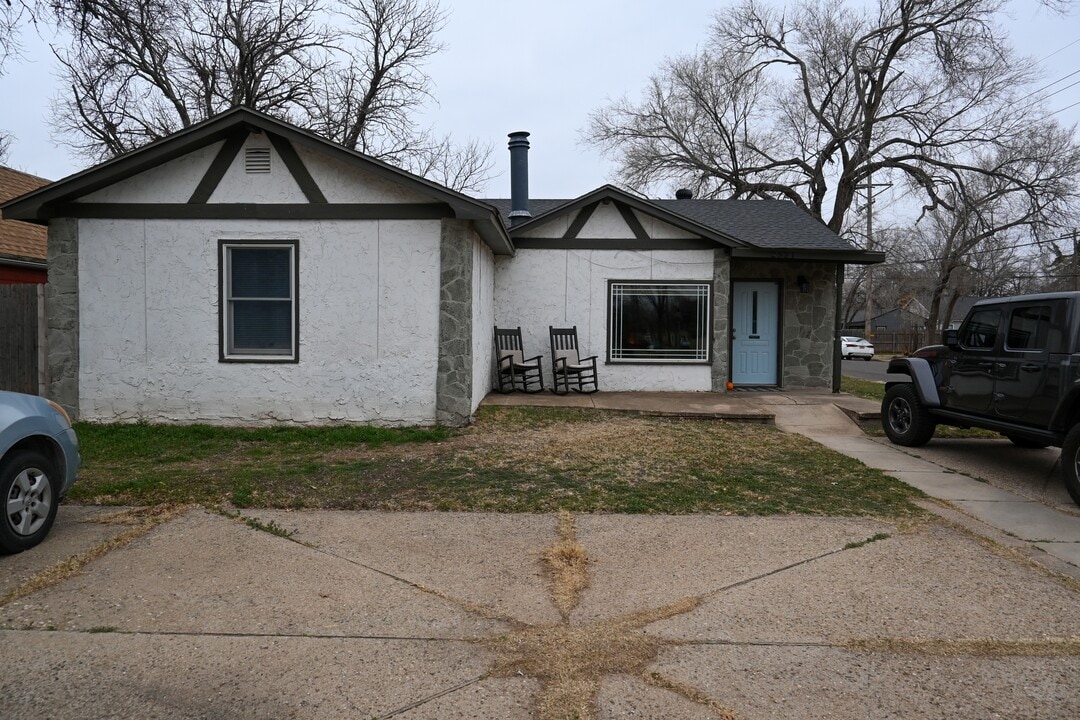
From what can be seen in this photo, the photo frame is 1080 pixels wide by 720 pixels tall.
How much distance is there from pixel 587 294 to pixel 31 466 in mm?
9413

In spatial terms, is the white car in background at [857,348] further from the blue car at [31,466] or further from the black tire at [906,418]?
the blue car at [31,466]

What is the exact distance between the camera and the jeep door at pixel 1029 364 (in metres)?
6.82

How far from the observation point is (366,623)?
3768 mm

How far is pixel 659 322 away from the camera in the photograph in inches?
512

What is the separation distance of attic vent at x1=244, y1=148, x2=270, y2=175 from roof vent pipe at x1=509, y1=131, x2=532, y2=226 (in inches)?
210

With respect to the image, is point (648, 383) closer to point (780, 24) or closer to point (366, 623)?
point (366, 623)

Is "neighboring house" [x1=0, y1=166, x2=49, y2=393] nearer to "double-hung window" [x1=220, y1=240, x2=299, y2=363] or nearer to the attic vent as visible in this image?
"double-hung window" [x1=220, y1=240, x2=299, y2=363]

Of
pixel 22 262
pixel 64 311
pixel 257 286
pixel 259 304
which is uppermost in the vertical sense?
pixel 22 262

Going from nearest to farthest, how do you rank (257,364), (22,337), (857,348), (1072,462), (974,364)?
1. (1072,462)
2. (974,364)
3. (257,364)
4. (22,337)
5. (857,348)

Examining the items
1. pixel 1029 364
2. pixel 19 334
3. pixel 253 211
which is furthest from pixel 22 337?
pixel 1029 364

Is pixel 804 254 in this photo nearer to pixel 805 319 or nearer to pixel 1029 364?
pixel 805 319

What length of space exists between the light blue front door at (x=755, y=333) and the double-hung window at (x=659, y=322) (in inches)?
63.5

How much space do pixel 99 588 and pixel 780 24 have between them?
34.6m

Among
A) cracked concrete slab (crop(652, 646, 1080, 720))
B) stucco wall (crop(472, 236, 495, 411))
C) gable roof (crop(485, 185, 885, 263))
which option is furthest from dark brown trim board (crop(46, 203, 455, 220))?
cracked concrete slab (crop(652, 646, 1080, 720))
